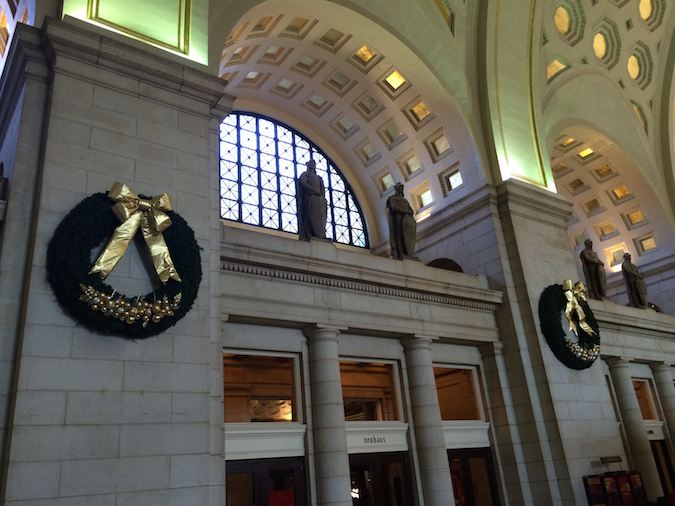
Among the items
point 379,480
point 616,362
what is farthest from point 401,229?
point 616,362

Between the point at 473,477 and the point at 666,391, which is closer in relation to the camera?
the point at 473,477

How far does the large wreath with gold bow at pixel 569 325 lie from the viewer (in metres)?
14.3

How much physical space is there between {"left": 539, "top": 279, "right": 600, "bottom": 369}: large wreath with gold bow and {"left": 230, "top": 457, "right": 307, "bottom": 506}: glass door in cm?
687

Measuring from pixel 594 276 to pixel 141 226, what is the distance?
1389cm

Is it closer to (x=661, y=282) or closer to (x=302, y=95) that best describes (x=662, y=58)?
(x=661, y=282)

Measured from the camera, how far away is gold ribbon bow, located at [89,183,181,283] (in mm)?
8625

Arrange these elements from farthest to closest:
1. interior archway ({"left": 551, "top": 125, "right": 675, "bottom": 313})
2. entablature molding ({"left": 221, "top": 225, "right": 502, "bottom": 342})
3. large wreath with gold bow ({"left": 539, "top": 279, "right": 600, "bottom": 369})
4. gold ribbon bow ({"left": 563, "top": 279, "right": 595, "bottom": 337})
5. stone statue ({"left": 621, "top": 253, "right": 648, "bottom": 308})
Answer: interior archway ({"left": 551, "top": 125, "right": 675, "bottom": 313})
stone statue ({"left": 621, "top": 253, "right": 648, "bottom": 308})
gold ribbon bow ({"left": 563, "top": 279, "right": 595, "bottom": 337})
large wreath with gold bow ({"left": 539, "top": 279, "right": 600, "bottom": 369})
entablature molding ({"left": 221, "top": 225, "right": 502, "bottom": 342})

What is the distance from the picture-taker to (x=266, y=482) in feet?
34.3

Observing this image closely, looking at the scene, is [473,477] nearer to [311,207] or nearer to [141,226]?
[311,207]

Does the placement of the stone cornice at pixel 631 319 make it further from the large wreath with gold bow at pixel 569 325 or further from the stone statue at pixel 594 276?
the large wreath with gold bow at pixel 569 325

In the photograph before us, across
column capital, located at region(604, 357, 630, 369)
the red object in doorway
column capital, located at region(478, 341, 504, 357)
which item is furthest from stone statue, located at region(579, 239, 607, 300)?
the red object in doorway

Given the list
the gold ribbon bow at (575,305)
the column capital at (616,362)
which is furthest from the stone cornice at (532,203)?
the column capital at (616,362)

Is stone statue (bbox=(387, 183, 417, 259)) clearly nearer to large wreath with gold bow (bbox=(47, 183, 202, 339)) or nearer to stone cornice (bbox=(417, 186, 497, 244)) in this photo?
stone cornice (bbox=(417, 186, 497, 244))

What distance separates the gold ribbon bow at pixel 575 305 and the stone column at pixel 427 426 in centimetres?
413
